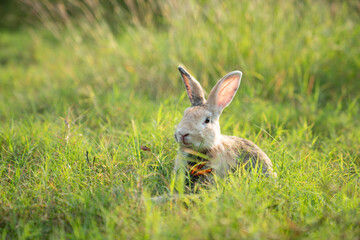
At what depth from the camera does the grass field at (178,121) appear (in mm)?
2387

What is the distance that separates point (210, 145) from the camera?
3.01 m

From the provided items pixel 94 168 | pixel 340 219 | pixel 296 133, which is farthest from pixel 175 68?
pixel 340 219

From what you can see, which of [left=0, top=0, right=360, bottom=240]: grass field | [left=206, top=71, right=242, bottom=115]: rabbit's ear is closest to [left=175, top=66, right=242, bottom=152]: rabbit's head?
[left=206, top=71, right=242, bottom=115]: rabbit's ear

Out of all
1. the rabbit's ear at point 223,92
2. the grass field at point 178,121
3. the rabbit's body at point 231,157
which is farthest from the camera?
the rabbit's ear at point 223,92

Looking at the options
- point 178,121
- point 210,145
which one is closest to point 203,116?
point 210,145

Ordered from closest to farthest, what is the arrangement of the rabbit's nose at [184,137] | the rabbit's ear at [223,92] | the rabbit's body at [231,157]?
the rabbit's nose at [184,137], the rabbit's body at [231,157], the rabbit's ear at [223,92]

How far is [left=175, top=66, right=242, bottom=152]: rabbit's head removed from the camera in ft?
9.51

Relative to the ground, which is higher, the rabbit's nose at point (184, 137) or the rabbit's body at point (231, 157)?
the rabbit's nose at point (184, 137)

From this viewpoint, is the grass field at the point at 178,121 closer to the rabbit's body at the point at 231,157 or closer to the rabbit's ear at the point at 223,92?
the rabbit's body at the point at 231,157

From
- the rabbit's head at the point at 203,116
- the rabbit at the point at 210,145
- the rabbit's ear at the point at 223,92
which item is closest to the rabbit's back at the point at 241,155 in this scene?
the rabbit at the point at 210,145

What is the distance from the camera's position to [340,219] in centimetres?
232

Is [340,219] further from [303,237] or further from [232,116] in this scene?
[232,116]

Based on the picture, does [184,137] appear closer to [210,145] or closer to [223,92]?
[210,145]

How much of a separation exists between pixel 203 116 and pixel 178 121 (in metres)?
0.81
